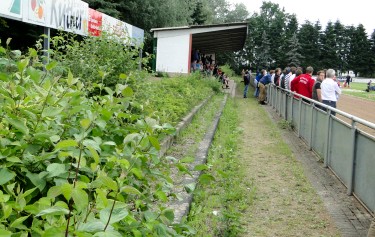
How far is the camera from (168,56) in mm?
26172

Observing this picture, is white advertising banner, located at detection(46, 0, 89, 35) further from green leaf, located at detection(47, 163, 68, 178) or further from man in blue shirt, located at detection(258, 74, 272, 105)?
man in blue shirt, located at detection(258, 74, 272, 105)

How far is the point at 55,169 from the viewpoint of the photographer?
1.88 meters

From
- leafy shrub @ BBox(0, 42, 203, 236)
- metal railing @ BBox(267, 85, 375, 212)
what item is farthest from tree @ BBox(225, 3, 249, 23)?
leafy shrub @ BBox(0, 42, 203, 236)

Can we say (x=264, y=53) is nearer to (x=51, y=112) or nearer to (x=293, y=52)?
(x=293, y=52)

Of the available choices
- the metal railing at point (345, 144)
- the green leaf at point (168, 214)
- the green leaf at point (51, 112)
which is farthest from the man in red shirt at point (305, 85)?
the green leaf at point (51, 112)

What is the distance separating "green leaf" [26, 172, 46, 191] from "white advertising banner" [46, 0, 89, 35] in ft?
31.2

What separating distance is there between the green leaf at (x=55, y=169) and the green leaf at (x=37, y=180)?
0.07 metres

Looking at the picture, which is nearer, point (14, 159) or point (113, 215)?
point (113, 215)

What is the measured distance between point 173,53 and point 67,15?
42.1ft

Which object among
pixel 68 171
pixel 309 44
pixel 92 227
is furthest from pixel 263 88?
pixel 309 44

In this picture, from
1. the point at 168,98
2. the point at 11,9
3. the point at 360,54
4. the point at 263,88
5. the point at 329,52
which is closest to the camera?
the point at 11,9

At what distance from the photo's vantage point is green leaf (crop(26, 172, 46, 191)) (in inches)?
75.6

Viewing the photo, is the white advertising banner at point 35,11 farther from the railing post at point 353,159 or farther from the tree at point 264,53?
the tree at point 264,53

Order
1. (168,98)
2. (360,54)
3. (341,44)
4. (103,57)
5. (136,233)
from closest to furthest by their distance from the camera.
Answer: (136,233), (103,57), (168,98), (360,54), (341,44)
